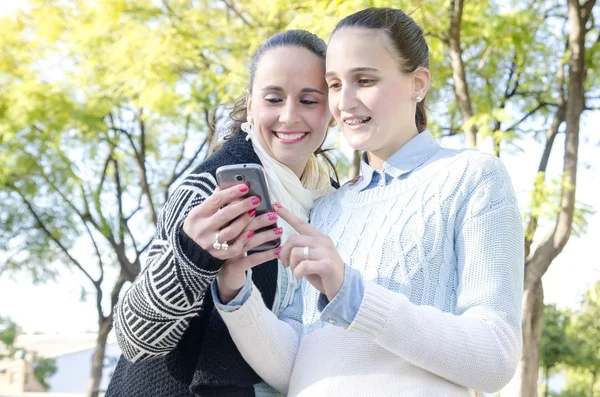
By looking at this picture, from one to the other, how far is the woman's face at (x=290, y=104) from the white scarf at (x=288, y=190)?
5cm

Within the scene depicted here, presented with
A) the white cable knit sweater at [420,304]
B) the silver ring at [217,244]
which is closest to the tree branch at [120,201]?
the white cable knit sweater at [420,304]

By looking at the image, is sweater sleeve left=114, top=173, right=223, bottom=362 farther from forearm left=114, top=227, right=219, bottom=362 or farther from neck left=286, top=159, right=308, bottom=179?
neck left=286, top=159, right=308, bottom=179

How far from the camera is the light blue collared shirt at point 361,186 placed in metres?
1.86

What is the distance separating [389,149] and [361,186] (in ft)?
0.51

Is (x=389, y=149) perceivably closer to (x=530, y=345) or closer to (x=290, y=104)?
(x=290, y=104)

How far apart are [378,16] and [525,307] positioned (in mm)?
7107

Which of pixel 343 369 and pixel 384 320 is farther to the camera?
pixel 343 369

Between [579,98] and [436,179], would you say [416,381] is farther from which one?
[579,98]

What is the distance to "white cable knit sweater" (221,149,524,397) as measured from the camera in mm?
1906

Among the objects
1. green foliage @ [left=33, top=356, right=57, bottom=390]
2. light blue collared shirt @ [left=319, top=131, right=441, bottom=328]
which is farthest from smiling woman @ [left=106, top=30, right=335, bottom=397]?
green foliage @ [left=33, top=356, right=57, bottom=390]

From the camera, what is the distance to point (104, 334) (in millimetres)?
15805

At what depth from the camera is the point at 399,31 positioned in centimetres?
235

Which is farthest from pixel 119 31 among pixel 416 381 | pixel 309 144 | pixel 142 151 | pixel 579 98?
pixel 416 381

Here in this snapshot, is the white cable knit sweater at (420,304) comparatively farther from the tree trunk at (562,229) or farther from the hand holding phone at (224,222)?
the tree trunk at (562,229)
